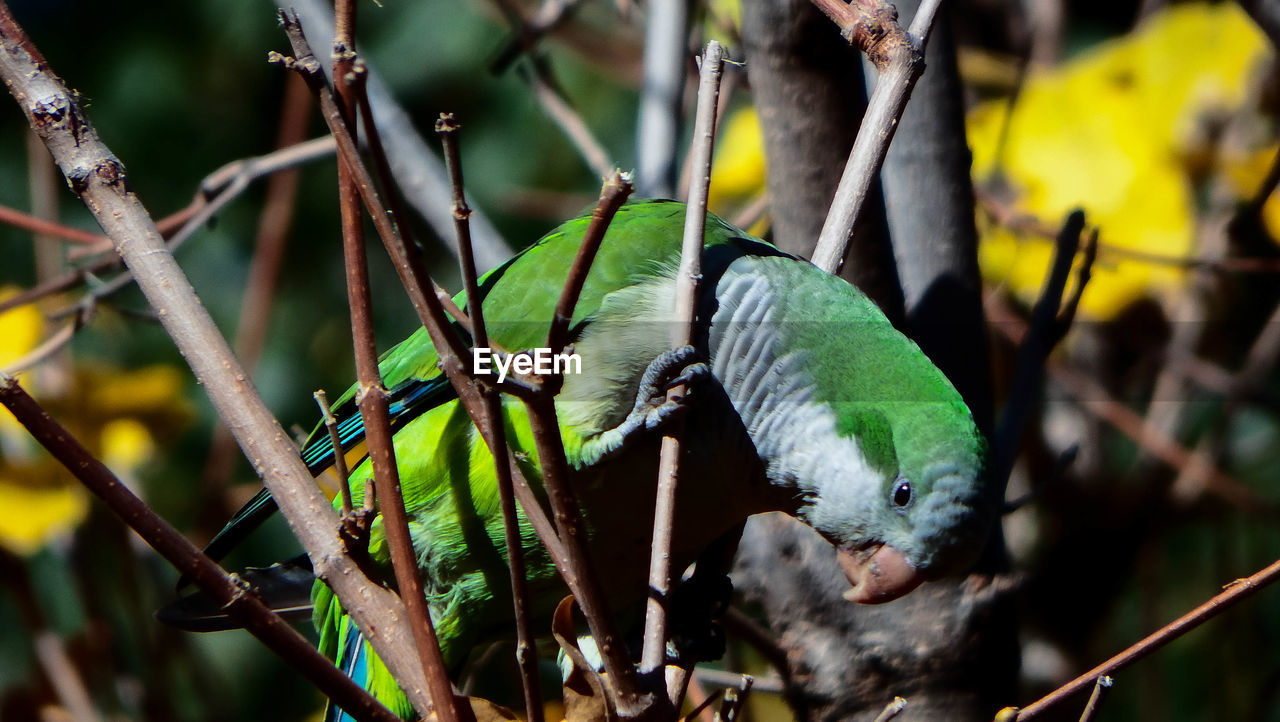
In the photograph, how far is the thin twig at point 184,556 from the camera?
28.8 inches

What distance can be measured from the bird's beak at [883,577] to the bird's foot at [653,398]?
31 cm

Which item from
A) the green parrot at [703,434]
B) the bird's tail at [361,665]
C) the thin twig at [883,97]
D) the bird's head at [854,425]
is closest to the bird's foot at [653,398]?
the green parrot at [703,434]

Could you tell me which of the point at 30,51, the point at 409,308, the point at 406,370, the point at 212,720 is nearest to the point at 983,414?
the point at 406,370

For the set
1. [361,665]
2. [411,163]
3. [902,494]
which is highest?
[411,163]

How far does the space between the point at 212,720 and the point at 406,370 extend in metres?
1.00

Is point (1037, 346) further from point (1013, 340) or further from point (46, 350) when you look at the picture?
point (46, 350)

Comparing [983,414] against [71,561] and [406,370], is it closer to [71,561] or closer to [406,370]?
[406,370]

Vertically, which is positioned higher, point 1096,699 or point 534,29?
point 534,29

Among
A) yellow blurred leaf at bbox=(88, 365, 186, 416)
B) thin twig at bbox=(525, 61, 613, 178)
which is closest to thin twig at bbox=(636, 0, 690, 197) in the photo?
thin twig at bbox=(525, 61, 613, 178)

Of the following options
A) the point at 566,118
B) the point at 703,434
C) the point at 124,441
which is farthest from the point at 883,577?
the point at 124,441

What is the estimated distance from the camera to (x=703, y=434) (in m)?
1.40

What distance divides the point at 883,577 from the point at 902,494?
4.1 inches

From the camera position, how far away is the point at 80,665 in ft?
7.16

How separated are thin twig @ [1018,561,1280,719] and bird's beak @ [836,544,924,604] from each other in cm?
32
